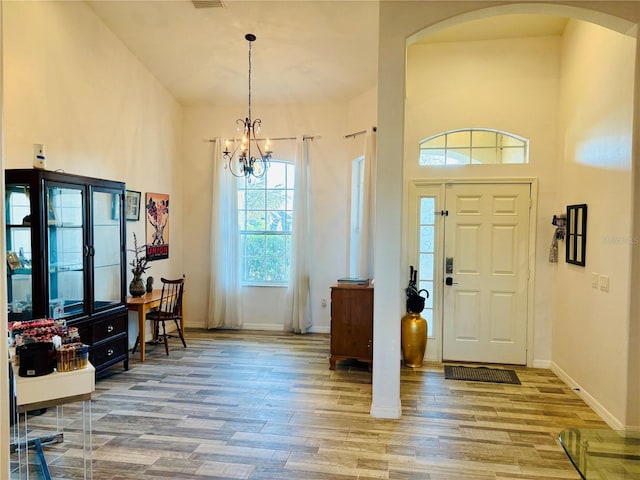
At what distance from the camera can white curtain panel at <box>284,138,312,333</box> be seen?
6.08 m

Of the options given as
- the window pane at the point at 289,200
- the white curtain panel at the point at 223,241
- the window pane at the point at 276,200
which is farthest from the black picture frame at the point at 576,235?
the white curtain panel at the point at 223,241

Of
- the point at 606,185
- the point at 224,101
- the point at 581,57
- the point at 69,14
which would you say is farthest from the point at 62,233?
the point at 581,57

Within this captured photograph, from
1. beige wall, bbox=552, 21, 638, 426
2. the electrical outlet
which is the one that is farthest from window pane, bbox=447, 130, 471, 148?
the electrical outlet

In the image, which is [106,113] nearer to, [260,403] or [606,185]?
[260,403]

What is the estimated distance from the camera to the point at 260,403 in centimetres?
371

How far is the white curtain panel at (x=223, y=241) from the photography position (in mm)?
6297

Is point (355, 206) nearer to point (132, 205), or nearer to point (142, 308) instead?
point (132, 205)

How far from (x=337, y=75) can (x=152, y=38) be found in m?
2.26

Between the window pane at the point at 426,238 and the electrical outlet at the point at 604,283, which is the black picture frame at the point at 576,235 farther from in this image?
the window pane at the point at 426,238

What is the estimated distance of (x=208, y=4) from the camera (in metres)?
4.23

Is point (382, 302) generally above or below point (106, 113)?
below

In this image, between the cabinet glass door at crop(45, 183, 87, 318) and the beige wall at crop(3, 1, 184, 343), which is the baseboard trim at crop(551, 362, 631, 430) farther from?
the beige wall at crop(3, 1, 184, 343)

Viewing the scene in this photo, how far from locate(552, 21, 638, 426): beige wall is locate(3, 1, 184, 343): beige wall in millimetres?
4920

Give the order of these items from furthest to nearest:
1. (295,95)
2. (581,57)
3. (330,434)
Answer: (295,95), (581,57), (330,434)
